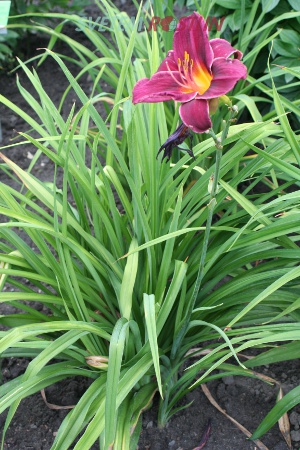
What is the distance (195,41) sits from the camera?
102 centimetres

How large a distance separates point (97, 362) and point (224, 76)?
755 mm

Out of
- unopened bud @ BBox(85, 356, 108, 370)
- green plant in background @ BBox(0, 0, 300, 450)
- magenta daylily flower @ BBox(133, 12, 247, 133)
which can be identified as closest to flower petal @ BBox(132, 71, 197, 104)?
magenta daylily flower @ BBox(133, 12, 247, 133)

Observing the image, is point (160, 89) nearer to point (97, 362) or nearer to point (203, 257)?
point (203, 257)

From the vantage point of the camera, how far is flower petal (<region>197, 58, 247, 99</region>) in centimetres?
95

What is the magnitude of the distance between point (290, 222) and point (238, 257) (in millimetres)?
201

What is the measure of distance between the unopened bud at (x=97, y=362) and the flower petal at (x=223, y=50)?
76 centimetres

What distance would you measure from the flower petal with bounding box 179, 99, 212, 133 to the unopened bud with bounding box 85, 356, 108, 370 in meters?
0.68

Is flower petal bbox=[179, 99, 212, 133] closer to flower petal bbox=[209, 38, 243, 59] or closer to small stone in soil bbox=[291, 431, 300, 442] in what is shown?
flower petal bbox=[209, 38, 243, 59]

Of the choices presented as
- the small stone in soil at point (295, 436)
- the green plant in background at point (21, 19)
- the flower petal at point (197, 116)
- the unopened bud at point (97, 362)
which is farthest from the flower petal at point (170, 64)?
the green plant in background at point (21, 19)

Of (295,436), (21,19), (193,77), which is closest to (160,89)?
(193,77)

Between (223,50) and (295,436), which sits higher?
(223,50)

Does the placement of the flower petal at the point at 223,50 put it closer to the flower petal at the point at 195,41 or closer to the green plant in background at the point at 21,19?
the flower petal at the point at 195,41

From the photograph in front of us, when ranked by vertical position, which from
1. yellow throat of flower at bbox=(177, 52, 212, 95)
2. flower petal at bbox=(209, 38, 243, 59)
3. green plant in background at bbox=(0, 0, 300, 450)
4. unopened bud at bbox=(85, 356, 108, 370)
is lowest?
unopened bud at bbox=(85, 356, 108, 370)

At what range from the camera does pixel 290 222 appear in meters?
1.29
